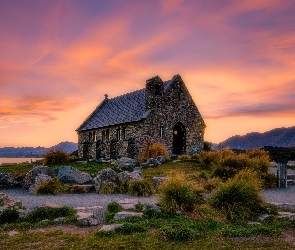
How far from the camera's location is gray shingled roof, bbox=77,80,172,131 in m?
36.2

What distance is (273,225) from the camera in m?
8.55

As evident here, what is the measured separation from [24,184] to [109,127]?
2290 centimetres

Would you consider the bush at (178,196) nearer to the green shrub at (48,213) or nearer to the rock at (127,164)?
the green shrub at (48,213)

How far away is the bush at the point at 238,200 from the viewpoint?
948 centimetres

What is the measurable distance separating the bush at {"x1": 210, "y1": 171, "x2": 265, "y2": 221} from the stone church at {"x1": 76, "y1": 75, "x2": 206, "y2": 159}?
24.0 metres

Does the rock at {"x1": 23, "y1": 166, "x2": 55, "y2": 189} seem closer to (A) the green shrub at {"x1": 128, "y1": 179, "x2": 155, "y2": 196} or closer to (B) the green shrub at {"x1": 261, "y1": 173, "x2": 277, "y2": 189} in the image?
(A) the green shrub at {"x1": 128, "y1": 179, "x2": 155, "y2": 196}

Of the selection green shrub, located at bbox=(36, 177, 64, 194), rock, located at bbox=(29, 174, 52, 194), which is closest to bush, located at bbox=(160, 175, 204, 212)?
green shrub, located at bbox=(36, 177, 64, 194)

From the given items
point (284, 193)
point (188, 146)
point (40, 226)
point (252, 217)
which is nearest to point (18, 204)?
point (40, 226)

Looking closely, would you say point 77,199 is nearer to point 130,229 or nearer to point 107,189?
point 107,189

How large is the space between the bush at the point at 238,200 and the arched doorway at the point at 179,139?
2687 centimetres

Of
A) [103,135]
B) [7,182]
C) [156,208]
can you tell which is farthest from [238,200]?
[103,135]

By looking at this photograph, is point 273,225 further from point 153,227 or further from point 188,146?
point 188,146

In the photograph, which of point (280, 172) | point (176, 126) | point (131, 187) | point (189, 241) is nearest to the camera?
point (189, 241)

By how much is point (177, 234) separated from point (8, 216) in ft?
16.6
